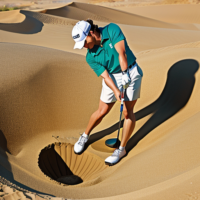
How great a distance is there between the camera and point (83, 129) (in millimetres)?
3686

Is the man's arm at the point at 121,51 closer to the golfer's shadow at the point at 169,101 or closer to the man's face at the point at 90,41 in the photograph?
the man's face at the point at 90,41

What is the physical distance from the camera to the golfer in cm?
234

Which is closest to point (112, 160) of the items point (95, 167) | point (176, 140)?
point (95, 167)

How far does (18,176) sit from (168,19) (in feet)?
62.0

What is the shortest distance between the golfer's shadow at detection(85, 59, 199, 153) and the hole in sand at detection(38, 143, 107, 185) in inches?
9.8

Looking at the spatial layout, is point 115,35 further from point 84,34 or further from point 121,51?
point 84,34

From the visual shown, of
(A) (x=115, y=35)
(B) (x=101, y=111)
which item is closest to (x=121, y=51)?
(A) (x=115, y=35)

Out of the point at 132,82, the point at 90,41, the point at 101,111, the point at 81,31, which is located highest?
the point at 81,31

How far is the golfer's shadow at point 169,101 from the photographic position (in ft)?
11.4

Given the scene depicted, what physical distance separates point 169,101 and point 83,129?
1463 mm

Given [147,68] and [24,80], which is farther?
[147,68]

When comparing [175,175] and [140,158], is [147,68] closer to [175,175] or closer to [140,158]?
[140,158]

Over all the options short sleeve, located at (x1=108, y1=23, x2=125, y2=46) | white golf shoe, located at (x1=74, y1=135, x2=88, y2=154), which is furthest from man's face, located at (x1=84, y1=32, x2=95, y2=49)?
white golf shoe, located at (x1=74, y1=135, x2=88, y2=154)

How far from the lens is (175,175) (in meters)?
2.09
